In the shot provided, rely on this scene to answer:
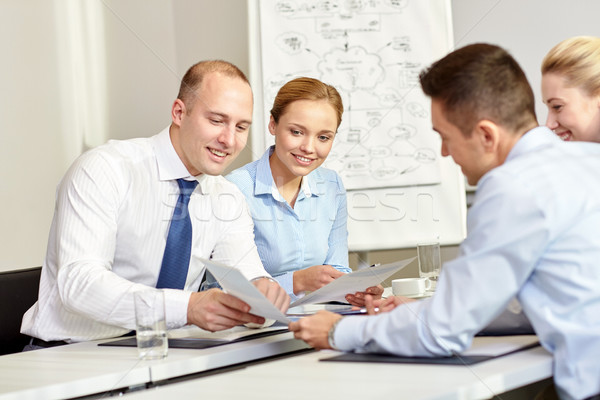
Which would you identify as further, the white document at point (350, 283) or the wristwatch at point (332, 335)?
the white document at point (350, 283)

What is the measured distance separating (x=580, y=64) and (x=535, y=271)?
107cm

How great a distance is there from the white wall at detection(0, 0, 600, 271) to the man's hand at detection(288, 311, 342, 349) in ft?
7.76

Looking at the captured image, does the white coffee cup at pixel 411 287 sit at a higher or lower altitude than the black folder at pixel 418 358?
lower

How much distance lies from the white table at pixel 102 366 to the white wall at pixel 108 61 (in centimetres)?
200

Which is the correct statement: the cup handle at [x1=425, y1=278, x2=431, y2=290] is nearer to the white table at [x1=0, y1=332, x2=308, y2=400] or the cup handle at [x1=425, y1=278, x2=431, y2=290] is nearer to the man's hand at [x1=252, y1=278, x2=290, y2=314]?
the man's hand at [x1=252, y1=278, x2=290, y2=314]

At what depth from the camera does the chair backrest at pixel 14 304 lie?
2016 mm

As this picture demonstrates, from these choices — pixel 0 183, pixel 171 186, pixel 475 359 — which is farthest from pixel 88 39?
pixel 475 359

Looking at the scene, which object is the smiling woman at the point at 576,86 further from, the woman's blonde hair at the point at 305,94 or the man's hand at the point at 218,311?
the man's hand at the point at 218,311

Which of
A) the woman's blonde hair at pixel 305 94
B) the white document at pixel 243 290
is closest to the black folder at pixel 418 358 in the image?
the white document at pixel 243 290

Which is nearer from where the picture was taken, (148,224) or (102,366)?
(102,366)

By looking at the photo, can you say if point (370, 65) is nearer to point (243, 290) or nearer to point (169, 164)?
point (169, 164)

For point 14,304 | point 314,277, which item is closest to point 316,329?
point 314,277

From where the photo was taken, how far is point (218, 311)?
63.1 inches

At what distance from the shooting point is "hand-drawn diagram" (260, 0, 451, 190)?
12.1ft
